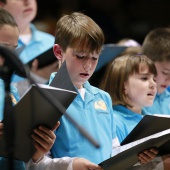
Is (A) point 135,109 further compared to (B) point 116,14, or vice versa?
(B) point 116,14

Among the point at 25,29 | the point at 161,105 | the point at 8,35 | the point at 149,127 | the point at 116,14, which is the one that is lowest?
the point at 116,14

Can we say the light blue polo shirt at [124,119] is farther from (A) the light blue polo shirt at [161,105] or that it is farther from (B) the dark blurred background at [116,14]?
(B) the dark blurred background at [116,14]

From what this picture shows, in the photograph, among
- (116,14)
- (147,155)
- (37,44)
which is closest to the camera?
(147,155)

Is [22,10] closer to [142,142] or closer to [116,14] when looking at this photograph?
[142,142]

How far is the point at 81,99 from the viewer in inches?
110

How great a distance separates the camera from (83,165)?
2.56 meters

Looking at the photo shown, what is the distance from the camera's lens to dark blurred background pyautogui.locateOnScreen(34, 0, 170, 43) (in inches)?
229

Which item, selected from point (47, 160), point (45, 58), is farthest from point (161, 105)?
point (47, 160)

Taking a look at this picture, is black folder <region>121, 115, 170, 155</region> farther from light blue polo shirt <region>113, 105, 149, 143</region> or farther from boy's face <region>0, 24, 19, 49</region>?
boy's face <region>0, 24, 19, 49</region>

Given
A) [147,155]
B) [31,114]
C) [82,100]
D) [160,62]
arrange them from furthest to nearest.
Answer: [160,62] < [82,100] < [147,155] < [31,114]

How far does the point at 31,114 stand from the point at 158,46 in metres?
1.62

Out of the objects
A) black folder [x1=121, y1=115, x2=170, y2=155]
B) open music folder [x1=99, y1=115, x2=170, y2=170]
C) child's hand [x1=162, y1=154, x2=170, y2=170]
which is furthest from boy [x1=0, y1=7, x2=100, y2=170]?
child's hand [x1=162, y1=154, x2=170, y2=170]

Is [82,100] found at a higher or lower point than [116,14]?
higher

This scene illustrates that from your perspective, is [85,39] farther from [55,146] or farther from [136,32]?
[136,32]
